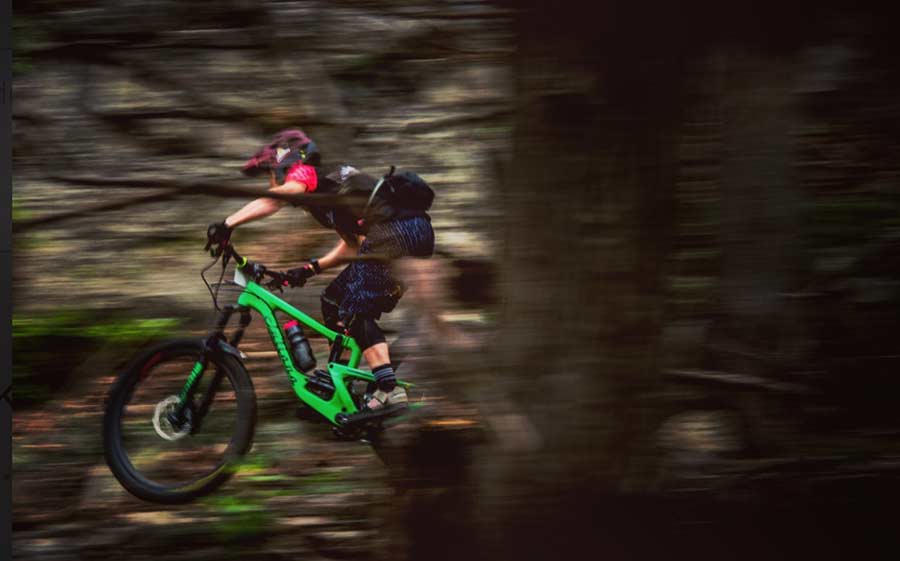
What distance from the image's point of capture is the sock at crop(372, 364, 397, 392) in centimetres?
279

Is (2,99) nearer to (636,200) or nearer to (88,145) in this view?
(88,145)

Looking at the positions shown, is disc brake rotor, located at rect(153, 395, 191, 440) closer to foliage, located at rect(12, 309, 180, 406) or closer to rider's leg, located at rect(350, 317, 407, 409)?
foliage, located at rect(12, 309, 180, 406)

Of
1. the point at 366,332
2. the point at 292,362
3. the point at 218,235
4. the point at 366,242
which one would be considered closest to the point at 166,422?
the point at 292,362

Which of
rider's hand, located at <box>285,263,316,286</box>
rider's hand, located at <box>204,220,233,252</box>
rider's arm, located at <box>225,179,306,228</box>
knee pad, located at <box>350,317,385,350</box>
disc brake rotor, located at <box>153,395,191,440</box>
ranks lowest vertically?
disc brake rotor, located at <box>153,395,191,440</box>

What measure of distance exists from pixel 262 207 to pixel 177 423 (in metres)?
0.83

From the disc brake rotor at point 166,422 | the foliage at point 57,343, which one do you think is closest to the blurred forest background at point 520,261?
the foliage at point 57,343

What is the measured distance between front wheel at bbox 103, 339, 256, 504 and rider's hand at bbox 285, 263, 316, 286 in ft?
1.16

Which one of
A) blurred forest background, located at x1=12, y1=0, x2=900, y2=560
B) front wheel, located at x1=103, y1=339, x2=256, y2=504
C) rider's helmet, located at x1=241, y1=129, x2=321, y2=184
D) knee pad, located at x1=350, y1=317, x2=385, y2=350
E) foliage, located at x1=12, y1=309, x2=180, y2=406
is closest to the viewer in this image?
blurred forest background, located at x1=12, y1=0, x2=900, y2=560

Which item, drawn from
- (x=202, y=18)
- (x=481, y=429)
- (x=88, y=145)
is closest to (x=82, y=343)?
(x=88, y=145)

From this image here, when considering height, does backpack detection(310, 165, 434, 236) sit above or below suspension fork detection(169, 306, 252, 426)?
above

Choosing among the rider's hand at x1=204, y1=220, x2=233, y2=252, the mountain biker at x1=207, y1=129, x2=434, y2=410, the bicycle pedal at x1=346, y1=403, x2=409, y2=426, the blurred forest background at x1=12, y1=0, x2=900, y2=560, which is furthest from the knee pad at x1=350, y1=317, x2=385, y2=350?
the rider's hand at x1=204, y1=220, x2=233, y2=252

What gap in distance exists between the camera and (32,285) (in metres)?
3.29

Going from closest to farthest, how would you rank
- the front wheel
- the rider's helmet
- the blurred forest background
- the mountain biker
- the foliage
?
the blurred forest background < the mountain biker < the front wheel < the rider's helmet < the foliage

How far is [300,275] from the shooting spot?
288 cm
